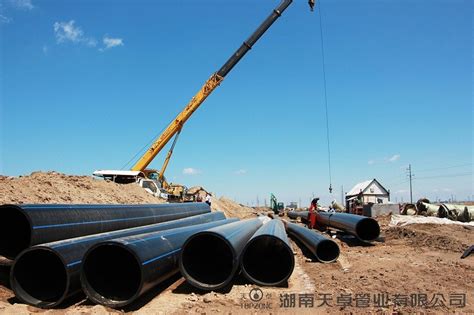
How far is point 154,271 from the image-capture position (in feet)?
16.9

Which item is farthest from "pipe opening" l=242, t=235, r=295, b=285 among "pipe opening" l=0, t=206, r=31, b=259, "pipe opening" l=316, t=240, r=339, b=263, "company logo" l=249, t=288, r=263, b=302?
"pipe opening" l=0, t=206, r=31, b=259

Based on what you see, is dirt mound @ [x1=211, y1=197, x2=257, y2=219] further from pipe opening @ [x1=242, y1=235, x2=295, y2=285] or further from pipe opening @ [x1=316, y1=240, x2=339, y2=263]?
pipe opening @ [x1=242, y1=235, x2=295, y2=285]

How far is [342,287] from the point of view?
6359mm

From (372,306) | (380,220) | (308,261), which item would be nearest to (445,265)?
(308,261)

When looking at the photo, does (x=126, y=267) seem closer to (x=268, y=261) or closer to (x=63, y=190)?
(x=268, y=261)

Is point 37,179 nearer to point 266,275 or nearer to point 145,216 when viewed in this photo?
point 145,216

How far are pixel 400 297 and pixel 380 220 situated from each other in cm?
1316

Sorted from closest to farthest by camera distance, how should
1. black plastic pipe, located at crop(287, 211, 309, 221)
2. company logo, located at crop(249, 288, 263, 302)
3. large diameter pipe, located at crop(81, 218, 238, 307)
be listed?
large diameter pipe, located at crop(81, 218, 238, 307), company logo, located at crop(249, 288, 263, 302), black plastic pipe, located at crop(287, 211, 309, 221)

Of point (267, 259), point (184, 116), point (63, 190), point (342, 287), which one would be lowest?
point (342, 287)

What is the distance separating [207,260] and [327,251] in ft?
12.9

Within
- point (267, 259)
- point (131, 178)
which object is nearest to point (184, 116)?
point (131, 178)

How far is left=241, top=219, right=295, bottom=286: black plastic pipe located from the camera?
6270mm

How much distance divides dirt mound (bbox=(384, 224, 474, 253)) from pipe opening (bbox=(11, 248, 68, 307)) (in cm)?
1024

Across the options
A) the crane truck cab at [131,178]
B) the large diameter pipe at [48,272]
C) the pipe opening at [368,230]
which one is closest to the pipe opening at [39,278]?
the large diameter pipe at [48,272]
